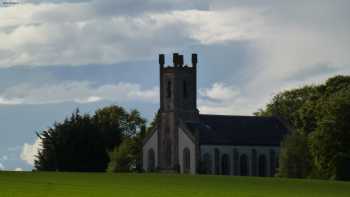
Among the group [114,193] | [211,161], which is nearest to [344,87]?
[211,161]

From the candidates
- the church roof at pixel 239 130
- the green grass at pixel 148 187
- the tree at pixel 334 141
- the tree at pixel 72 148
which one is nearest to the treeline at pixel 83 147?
the tree at pixel 72 148

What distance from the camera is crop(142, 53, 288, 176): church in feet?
449

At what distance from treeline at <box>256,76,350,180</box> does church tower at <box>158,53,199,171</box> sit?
42.5ft

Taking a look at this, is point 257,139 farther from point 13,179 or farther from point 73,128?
point 13,179

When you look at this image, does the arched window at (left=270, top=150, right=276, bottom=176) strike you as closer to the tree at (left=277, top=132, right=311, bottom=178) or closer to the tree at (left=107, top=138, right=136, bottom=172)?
the tree at (left=107, top=138, right=136, bottom=172)

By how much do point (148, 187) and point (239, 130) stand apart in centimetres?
7943

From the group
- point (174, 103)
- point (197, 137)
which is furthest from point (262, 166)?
point (174, 103)

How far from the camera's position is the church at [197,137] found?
13675 cm

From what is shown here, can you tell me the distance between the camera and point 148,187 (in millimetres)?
63281

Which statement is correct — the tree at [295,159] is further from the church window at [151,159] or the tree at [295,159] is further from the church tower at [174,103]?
the church window at [151,159]

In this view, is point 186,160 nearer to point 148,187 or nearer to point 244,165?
point 244,165

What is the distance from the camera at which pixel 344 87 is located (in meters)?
123

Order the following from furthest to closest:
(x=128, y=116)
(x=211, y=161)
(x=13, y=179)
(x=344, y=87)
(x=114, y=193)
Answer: (x=128, y=116) < (x=211, y=161) < (x=344, y=87) < (x=13, y=179) < (x=114, y=193)

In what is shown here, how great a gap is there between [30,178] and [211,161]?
65251mm
